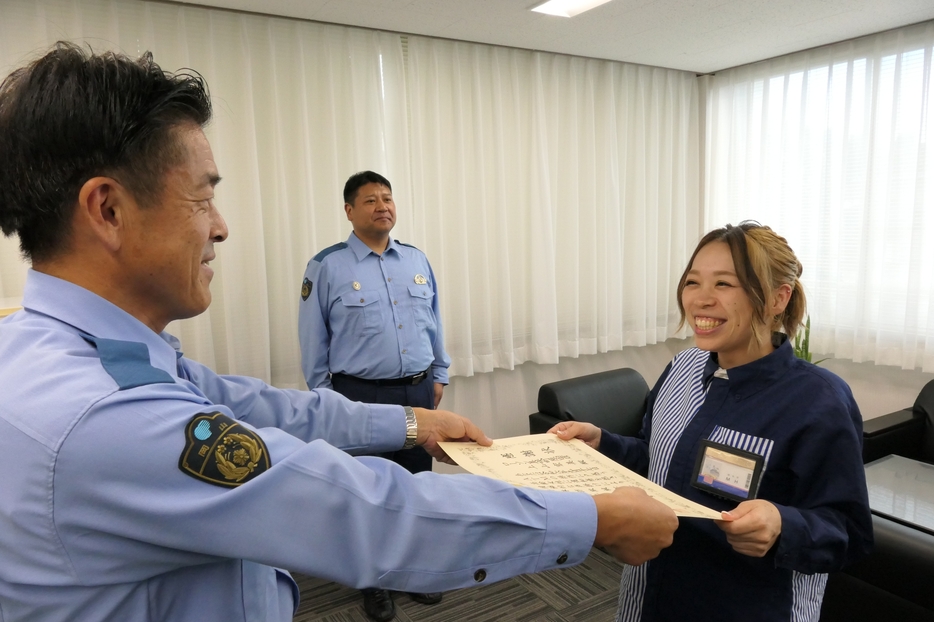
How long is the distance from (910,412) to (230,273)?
3.97 meters

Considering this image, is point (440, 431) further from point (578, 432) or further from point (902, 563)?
point (902, 563)

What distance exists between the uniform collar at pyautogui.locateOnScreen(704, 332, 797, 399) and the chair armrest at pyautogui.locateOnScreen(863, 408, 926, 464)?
95.6 inches

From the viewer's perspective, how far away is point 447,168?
3.66 m

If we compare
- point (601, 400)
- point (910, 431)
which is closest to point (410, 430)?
point (601, 400)

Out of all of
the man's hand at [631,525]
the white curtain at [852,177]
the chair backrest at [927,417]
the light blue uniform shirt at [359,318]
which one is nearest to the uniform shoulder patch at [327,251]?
the light blue uniform shirt at [359,318]

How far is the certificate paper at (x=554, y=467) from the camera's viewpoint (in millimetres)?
1110

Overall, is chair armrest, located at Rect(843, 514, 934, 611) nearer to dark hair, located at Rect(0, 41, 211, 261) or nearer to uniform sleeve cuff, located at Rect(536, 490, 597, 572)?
uniform sleeve cuff, located at Rect(536, 490, 597, 572)

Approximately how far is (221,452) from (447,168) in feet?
10.5

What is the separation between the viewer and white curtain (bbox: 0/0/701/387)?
117 inches

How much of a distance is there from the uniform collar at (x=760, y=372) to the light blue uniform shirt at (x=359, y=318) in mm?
1900

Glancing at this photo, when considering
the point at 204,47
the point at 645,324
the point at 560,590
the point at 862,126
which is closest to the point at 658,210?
the point at 645,324

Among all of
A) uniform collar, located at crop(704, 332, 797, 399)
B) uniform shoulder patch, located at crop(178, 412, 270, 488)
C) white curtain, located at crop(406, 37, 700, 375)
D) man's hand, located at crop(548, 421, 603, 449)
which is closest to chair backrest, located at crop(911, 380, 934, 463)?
white curtain, located at crop(406, 37, 700, 375)

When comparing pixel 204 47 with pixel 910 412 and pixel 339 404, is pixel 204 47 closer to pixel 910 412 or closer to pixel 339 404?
pixel 339 404

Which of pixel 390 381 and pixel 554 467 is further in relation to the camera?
pixel 390 381
